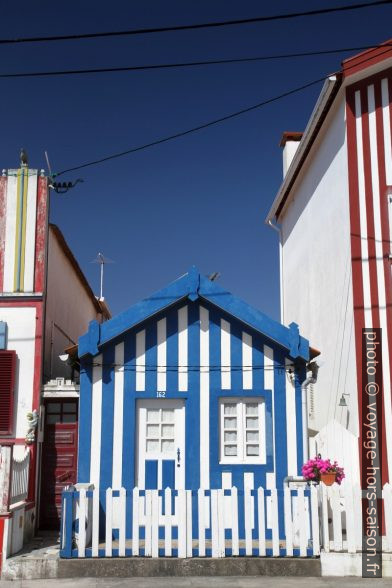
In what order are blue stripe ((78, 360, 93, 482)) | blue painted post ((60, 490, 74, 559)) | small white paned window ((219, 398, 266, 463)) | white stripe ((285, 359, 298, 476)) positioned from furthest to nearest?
small white paned window ((219, 398, 266, 463))
white stripe ((285, 359, 298, 476))
blue stripe ((78, 360, 93, 482))
blue painted post ((60, 490, 74, 559))

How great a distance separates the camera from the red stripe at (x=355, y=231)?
10.7 meters

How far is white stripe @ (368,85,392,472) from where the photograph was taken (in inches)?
408

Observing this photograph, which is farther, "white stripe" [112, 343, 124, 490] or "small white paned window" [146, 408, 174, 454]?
"small white paned window" [146, 408, 174, 454]

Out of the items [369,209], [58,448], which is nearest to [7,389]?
[58,448]

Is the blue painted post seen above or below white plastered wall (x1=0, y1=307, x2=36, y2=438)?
below

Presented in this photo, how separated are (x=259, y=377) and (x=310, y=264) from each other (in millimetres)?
5202

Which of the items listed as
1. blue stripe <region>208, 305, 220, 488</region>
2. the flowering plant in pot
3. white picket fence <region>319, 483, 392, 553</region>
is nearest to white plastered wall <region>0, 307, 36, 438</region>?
blue stripe <region>208, 305, 220, 488</region>

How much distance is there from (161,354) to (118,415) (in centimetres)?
117

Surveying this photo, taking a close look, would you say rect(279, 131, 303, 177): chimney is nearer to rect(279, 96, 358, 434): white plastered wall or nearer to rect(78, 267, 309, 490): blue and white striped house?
rect(279, 96, 358, 434): white plastered wall

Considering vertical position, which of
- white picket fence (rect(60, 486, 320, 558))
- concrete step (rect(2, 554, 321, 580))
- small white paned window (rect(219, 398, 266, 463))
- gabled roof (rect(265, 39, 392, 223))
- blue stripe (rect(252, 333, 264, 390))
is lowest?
concrete step (rect(2, 554, 321, 580))

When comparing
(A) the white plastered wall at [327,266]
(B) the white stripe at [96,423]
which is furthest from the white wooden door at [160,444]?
(A) the white plastered wall at [327,266]

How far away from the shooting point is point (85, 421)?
384 inches

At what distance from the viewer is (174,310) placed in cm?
1018

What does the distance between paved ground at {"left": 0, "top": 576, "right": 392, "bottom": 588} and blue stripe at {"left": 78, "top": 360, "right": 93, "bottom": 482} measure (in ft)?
5.84
